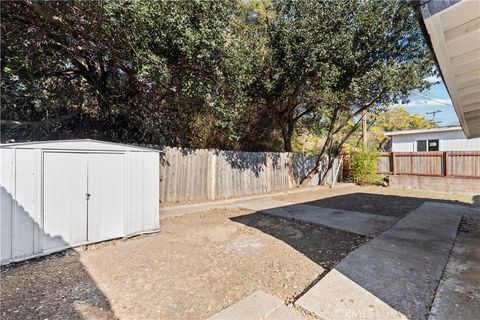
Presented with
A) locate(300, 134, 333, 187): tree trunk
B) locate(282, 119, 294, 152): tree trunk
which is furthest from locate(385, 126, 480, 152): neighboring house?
locate(282, 119, 294, 152): tree trunk

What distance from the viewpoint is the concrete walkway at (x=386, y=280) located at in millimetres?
2355

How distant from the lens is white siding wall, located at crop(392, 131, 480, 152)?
1399 centimetres

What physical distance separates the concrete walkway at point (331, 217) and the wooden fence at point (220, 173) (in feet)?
3.64

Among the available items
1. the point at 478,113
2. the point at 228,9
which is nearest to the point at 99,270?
the point at 228,9

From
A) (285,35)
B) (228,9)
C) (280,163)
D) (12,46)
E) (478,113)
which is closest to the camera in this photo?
(478,113)

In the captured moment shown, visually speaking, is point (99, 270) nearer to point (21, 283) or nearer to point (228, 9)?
point (21, 283)

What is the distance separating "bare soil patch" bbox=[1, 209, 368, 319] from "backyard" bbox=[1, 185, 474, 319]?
1cm

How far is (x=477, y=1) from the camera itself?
1.52 meters

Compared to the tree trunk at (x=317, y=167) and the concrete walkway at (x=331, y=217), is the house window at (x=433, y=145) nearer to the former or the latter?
the tree trunk at (x=317, y=167)

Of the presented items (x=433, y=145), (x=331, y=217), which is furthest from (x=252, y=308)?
(x=433, y=145)

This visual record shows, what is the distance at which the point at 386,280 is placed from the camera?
114 inches

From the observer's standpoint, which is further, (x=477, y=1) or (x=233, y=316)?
(x=233, y=316)

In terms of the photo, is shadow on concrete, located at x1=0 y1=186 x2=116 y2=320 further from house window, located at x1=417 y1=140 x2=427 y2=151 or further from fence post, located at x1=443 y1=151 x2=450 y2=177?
house window, located at x1=417 y1=140 x2=427 y2=151

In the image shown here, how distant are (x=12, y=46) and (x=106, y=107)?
2.42 meters
